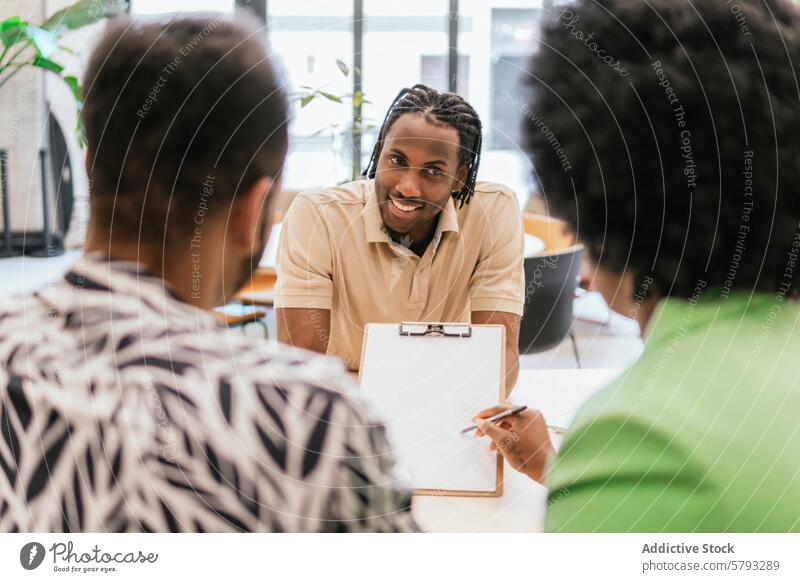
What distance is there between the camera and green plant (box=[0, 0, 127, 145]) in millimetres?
811

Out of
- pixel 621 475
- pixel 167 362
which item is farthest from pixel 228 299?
pixel 621 475

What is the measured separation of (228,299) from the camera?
32.9 inches

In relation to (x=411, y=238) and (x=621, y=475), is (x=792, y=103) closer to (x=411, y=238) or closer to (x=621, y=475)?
(x=621, y=475)

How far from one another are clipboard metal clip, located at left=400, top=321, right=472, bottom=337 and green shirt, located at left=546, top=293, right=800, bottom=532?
328 mm

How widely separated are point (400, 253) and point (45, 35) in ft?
1.50

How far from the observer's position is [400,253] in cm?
101

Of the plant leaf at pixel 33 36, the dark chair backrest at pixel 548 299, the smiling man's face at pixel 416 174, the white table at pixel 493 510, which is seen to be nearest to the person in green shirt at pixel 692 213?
the white table at pixel 493 510

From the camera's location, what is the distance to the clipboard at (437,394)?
0.82 meters

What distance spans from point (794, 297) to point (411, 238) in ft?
1.57

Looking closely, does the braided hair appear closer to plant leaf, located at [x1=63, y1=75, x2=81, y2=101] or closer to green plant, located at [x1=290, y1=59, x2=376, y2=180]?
green plant, located at [x1=290, y1=59, x2=376, y2=180]

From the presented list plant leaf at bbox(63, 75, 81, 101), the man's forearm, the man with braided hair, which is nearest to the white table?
the man with braided hair

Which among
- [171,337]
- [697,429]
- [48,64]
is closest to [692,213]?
[697,429]

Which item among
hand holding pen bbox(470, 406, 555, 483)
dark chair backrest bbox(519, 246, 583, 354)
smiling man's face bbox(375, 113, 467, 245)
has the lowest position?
hand holding pen bbox(470, 406, 555, 483)

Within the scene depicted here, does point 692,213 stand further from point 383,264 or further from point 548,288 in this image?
point 548,288
